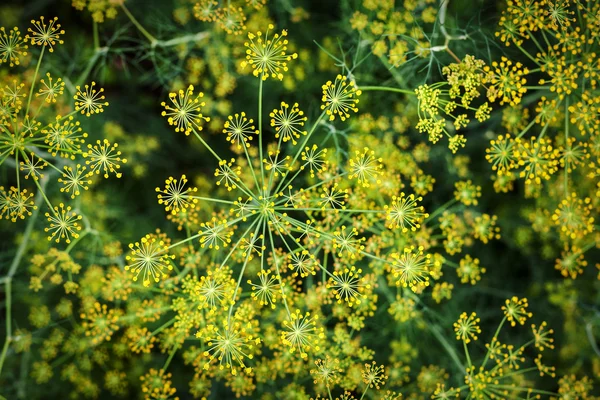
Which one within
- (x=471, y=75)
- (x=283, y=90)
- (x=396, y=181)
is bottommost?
(x=396, y=181)

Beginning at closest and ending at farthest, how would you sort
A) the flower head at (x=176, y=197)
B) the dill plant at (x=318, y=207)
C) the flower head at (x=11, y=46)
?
the flower head at (x=176, y=197) → the flower head at (x=11, y=46) → the dill plant at (x=318, y=207)

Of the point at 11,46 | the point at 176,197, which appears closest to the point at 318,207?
the point at 176,197

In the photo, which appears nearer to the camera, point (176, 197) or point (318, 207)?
point (176, 197)

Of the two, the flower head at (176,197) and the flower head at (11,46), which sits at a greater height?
the flower head at (11,46)

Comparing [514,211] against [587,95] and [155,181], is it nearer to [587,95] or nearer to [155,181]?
[587,95]

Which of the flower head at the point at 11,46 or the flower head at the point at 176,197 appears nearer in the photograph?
the flower head at the point at 176,197

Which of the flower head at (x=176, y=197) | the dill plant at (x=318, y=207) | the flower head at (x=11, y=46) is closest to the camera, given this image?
the flower head at (x=176, y=197)

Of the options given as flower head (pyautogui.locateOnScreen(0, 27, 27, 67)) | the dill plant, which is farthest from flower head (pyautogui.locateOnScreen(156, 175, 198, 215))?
flower head (pyautogui.locateOnScreen(0, 27, 27, 67))

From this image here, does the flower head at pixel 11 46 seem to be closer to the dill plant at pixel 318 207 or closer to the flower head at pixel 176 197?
the dill plant at pixel 318 207

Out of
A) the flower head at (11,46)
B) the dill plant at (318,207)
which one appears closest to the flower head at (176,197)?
the dill plant at (318,207)

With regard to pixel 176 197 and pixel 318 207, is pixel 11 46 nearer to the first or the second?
pixel 176 197

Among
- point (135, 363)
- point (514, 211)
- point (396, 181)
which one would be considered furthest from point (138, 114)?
point (514, 211)
